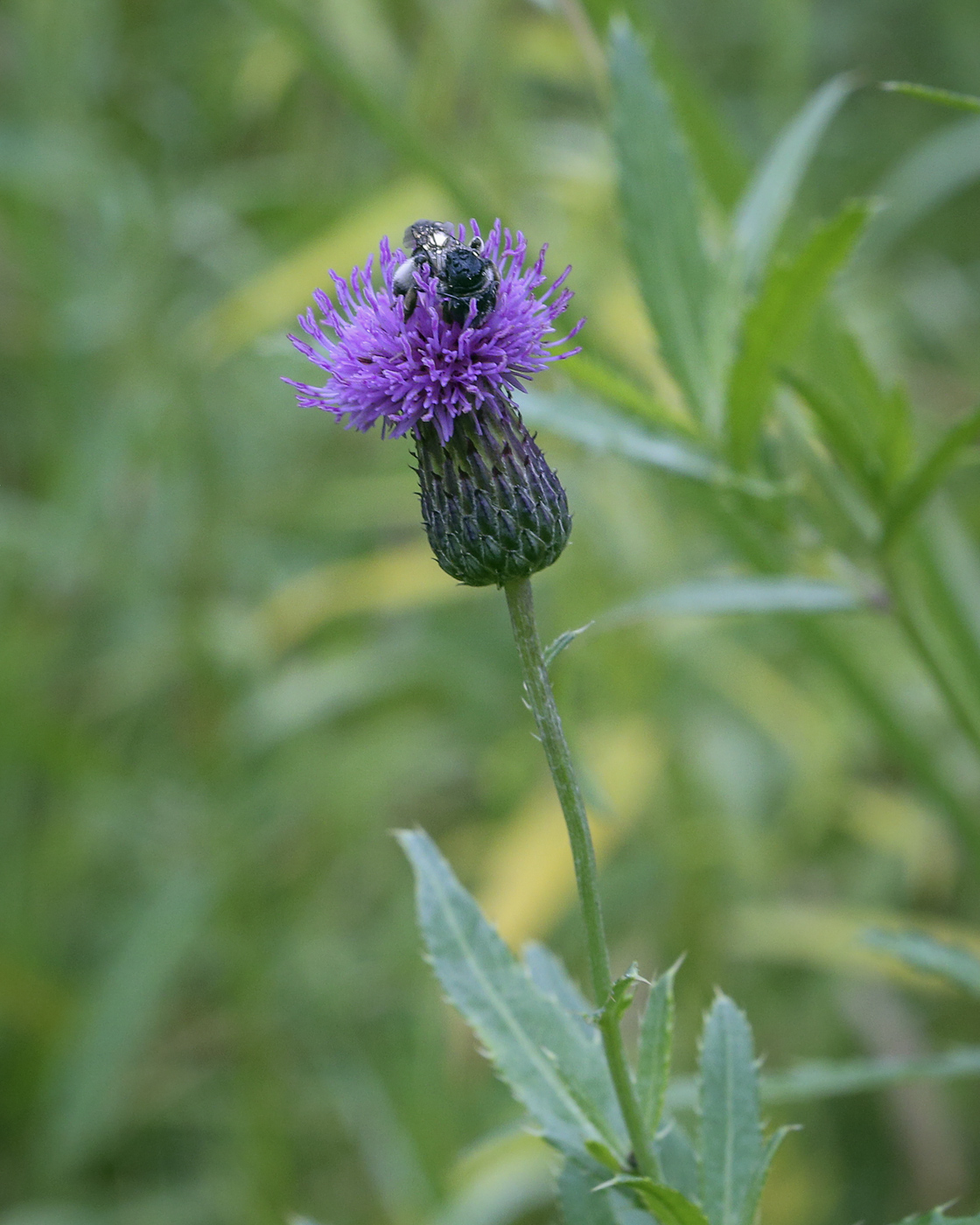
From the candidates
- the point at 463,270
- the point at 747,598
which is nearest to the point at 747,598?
the point at 747,598

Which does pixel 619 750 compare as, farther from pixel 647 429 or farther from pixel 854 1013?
pixel 647 429

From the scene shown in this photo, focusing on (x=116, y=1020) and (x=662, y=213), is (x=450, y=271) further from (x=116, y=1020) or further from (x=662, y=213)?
(x=116, y=1020)

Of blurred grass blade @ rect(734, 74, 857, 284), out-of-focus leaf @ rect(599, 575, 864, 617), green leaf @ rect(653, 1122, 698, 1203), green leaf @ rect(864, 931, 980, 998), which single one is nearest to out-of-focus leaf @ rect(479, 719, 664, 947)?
out-of-focus leaf @ rect(599, 575, 864, 617)

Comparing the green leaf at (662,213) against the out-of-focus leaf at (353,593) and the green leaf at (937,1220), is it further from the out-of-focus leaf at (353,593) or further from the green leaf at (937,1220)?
the out-of-focus leaf at (353,593)

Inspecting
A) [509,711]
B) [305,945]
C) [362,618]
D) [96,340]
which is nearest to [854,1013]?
[509,711]

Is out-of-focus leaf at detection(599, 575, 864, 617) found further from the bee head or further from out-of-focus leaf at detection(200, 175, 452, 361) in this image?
out-of-focus leaf at detection(200, 175, 452, 361)
